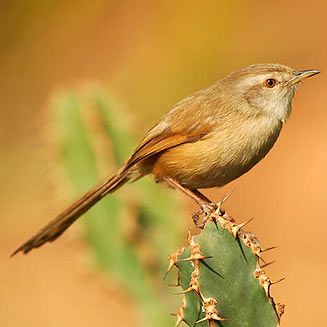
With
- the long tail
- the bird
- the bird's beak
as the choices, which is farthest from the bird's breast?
the long tail

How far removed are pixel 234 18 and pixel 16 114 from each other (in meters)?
3.59

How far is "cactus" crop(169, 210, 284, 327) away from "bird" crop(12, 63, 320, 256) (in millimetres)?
1123

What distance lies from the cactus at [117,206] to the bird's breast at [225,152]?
0.86m

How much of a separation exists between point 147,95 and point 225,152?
718 cm

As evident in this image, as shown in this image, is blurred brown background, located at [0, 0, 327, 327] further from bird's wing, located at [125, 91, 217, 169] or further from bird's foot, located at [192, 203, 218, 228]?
bird's foot, located at [192, 203, 218, 228]

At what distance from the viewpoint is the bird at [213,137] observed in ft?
14.8

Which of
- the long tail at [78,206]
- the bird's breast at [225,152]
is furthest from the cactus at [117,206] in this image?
the bird's breast at [225,152]

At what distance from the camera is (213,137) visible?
458 cm

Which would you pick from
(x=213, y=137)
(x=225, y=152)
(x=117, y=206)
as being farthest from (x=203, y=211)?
(x=117, y=206)

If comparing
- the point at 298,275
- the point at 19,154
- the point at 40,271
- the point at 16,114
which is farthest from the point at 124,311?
the point at 16,114

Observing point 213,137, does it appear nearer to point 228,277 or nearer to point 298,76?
point 298,76

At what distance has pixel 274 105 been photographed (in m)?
4.70

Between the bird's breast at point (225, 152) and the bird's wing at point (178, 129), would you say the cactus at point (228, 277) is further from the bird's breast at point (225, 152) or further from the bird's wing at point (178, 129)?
the bird's wing at point (178, 129)

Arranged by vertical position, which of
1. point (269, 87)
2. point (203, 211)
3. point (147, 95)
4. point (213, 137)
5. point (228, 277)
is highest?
point (147, 95)
